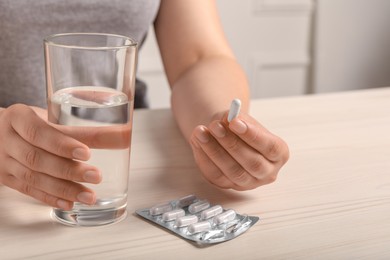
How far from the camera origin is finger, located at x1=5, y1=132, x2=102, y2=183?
651 mm

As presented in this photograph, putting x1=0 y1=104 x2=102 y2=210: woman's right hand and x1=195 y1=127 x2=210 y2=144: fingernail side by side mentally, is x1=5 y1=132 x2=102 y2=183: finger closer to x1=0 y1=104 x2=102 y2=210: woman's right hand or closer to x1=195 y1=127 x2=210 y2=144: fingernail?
x1=0 y1=104 x2=102 y2=210: woman's right hand

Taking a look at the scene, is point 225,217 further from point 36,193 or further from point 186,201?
point 36,193

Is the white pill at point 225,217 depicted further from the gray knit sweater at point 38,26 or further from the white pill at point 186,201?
the gray knit sweater at point 38,26

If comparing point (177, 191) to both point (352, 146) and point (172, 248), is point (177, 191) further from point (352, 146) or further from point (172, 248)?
point (352, 146)

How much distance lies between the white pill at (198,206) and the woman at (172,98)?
0.19 ft

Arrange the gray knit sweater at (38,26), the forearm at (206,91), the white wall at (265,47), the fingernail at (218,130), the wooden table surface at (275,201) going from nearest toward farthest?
the wooden table surface at (275,201)
the fingernail at (218,130)
the forearm at (206,91)
the gray knit sweater at (38,26)
the white wall at (265,47)

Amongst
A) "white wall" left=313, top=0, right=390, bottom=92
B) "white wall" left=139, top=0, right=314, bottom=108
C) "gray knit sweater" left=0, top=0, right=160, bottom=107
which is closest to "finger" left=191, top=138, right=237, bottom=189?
"gray knit sweater" left=0, top=0, right=160, bottom=107

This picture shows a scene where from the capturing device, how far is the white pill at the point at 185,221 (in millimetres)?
671

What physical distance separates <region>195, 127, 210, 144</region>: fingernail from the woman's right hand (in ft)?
0.46

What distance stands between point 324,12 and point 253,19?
30cm

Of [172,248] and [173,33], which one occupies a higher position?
[173,33]

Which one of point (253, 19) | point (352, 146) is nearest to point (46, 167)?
point (352, 146)

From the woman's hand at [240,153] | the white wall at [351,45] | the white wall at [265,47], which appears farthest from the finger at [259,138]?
the white wall at [351,45]

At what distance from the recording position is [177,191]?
777mm
